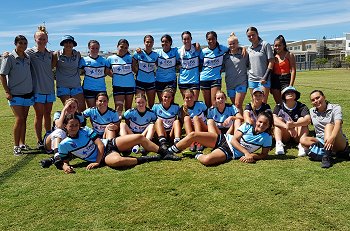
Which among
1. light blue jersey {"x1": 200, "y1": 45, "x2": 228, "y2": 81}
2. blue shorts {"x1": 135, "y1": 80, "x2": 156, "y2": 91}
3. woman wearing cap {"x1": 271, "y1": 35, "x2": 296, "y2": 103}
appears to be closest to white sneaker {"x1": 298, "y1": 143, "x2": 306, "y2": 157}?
woman wearing cap {"x1": 271, "y1": 35, "x2": 296, "y2": 103}

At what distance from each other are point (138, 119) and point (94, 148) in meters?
1.25

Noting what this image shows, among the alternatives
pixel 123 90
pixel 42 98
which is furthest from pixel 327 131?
pixel 42 98

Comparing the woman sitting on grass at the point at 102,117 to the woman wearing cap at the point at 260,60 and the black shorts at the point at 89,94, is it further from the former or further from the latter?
the woman wearing cap at the point at 260,60

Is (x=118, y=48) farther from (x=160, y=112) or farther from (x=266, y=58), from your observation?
(x=266, y=58)

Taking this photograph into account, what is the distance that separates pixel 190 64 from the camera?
7309mm

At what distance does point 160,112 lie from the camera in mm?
6590

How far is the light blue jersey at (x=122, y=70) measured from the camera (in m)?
7.18

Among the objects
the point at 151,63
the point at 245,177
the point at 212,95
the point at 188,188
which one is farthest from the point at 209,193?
the point at 151,63

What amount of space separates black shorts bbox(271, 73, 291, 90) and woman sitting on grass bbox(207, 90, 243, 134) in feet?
3.83

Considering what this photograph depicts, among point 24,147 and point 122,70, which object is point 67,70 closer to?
point 122,70

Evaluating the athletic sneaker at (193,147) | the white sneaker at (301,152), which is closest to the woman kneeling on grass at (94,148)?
the athletic sneaker at (193,147)

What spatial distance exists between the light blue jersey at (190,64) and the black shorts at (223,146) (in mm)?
2120

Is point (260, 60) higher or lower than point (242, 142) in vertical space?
higher

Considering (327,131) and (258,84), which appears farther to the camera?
(258,84)
